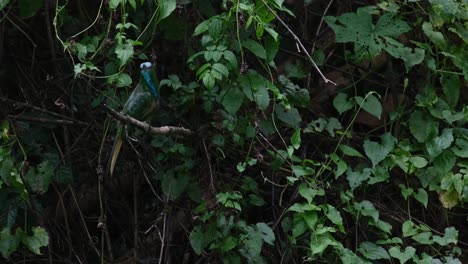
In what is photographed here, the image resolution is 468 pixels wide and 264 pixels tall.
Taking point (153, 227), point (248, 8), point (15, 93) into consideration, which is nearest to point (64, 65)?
point (15, 93)

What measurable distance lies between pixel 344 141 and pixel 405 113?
284 mm

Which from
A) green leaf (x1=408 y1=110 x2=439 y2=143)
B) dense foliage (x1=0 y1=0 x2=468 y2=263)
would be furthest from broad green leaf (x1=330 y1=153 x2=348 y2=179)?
green leaf (x1=408 y1=110 x2=439 y2=143)

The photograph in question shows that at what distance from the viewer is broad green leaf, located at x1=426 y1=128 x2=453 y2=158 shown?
3.12 m

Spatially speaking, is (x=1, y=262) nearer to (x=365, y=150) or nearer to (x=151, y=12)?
(x=151, y=12)

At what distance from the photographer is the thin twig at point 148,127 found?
7.82 ft

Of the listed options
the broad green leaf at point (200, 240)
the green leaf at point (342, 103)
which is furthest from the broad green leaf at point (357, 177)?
the broad green leaf at point (200, 240)

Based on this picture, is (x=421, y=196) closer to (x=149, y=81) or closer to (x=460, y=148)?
(x=460, y=148)

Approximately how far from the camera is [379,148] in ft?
10.3

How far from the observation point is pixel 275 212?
3248 mm

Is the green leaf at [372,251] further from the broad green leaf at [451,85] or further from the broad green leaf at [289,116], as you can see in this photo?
the broad green leaf at [451,85]

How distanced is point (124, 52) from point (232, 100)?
44 cm

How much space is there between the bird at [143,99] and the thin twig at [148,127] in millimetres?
145

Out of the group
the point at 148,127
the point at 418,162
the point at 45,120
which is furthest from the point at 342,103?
the point at 45,120

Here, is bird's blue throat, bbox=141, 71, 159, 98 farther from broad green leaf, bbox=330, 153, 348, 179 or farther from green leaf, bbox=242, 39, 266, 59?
broad green leaf, bbox=330, 153, 348, 179
